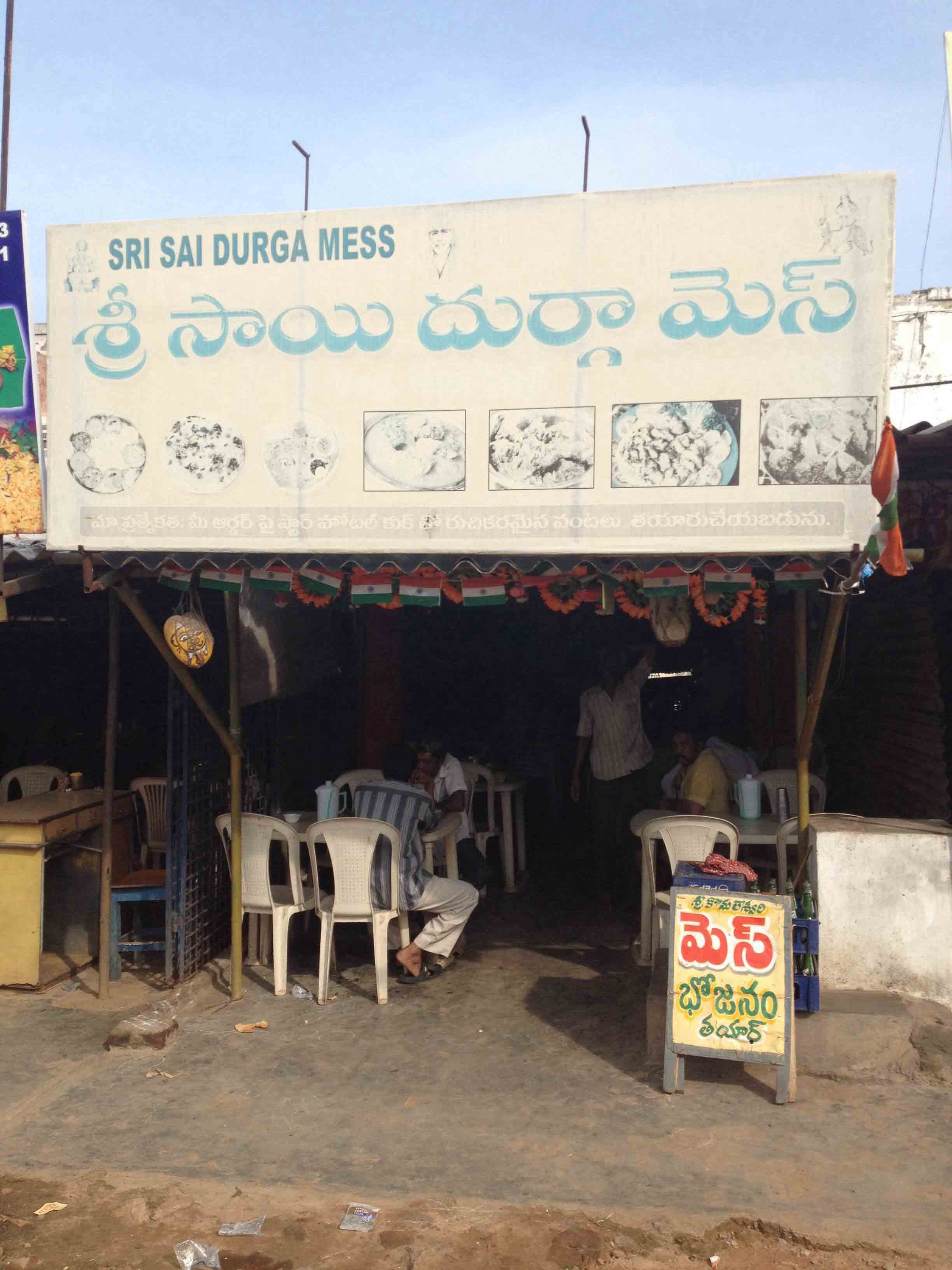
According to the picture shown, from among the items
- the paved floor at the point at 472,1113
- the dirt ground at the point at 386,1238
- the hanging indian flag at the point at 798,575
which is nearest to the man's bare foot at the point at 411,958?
the paved floor at the point at 472,1113

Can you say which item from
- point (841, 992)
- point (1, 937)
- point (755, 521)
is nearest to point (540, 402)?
point (755, 521)

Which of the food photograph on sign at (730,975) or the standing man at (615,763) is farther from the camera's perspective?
the standing man at (615,763)

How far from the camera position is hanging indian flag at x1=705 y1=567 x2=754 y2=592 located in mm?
5828

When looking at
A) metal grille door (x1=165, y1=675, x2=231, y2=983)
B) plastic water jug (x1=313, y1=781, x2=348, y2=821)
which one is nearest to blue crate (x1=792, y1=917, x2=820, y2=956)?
plastic water jug (x1=313, y1=781, x2=348, y2=821)

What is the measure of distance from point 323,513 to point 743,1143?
149 inches

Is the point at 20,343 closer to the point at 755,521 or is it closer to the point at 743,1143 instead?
the point at 755,521

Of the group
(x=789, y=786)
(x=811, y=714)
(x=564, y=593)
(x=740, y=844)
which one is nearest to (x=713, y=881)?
(x=811, y=714)

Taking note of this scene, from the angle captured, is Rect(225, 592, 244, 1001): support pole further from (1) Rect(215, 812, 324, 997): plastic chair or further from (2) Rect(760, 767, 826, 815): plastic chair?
(2) Rect(760, 767, 826, 815): plastic chair

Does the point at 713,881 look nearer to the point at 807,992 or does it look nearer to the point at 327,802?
the point at 807,992

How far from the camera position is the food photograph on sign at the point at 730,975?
17.0 feet

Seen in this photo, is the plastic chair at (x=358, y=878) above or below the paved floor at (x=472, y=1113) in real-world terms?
above

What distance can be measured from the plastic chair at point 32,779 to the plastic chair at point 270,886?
2.53 meters

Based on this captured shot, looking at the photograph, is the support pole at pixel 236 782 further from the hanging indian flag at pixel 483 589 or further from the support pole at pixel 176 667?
the hanging indian flag at pixel 483 589

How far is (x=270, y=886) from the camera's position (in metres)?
6.96
